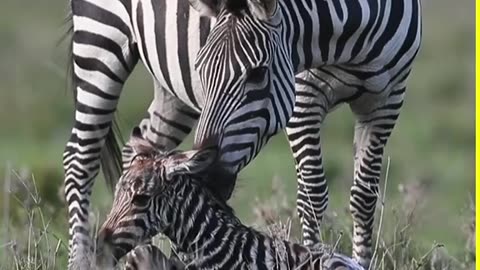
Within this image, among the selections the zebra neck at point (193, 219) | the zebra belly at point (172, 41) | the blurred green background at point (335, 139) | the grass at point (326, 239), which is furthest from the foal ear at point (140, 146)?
the zebra belly at point (172, 41)

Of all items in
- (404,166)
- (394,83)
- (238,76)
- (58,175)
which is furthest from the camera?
(404,166)

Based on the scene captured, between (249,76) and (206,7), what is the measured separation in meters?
0.42

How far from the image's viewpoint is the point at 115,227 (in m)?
4.95

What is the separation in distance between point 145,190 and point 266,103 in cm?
92

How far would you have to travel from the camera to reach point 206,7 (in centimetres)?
587

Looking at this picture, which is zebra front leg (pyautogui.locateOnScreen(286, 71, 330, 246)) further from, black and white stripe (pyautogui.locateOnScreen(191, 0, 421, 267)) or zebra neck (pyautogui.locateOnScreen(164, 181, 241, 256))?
zebra neck (pyautogui.locateOnScreen(164, 181, 241, 256))

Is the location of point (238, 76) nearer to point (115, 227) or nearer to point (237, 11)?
point (237, 11)

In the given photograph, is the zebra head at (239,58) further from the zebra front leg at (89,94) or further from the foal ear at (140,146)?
the zebra front leg at (89,94)

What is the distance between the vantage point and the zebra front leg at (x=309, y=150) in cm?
702

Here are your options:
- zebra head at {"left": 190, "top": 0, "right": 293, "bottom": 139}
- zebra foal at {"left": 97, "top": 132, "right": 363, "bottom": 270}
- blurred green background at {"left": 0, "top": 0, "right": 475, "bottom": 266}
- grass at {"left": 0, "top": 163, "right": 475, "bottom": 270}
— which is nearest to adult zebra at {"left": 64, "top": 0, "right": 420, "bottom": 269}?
zebra head at {"left": 190, "top": 0, "right": 293, "bottom": 139}

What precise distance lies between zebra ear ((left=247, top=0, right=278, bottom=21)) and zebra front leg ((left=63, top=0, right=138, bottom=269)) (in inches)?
56.8

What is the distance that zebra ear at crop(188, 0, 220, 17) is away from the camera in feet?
19.2

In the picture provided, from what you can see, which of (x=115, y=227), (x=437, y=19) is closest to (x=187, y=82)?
(x=115, y=227)

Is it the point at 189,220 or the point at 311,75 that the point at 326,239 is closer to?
the point at 311,75
